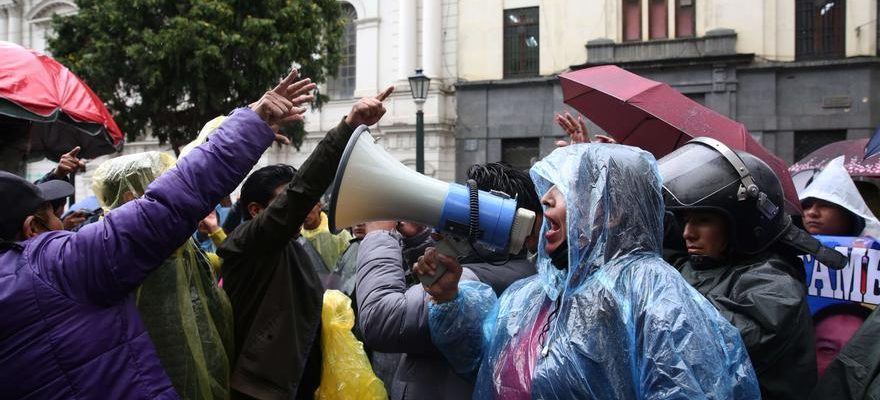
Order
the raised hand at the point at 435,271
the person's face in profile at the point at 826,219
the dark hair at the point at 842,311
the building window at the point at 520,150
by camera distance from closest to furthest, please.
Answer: the raised hand at the point at 435,271, the dark hair at the point at 842,311, the person's face in profile at the point at 826,219, the building window at the point at 520,150

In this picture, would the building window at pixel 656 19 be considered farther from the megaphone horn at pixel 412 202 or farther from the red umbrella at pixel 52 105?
the megaphone horn at pixel 412 202

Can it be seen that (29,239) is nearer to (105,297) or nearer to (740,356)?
(105,297)

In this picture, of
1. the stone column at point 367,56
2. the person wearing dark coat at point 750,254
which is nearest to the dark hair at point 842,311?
the person wearing dark coat at point 750,254

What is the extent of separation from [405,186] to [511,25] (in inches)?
673

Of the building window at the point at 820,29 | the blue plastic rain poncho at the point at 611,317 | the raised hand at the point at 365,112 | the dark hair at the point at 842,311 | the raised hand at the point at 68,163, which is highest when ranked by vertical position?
the building window at the point at 820,29

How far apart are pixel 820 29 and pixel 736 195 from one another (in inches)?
630

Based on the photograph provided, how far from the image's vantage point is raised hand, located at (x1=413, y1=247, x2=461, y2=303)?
215 centimetres

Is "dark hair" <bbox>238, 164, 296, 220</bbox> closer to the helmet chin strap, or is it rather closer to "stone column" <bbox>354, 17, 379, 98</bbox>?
the helmet chin strap

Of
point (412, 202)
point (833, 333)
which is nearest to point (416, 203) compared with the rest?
point (412, 202)

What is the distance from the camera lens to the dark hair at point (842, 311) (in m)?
2.90

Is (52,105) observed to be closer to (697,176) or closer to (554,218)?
(554,218)

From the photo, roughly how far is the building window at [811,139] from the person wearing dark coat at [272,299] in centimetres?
1569

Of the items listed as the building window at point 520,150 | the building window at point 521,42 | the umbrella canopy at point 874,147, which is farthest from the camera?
the building window at point 520,150

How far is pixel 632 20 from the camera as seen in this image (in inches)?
688
